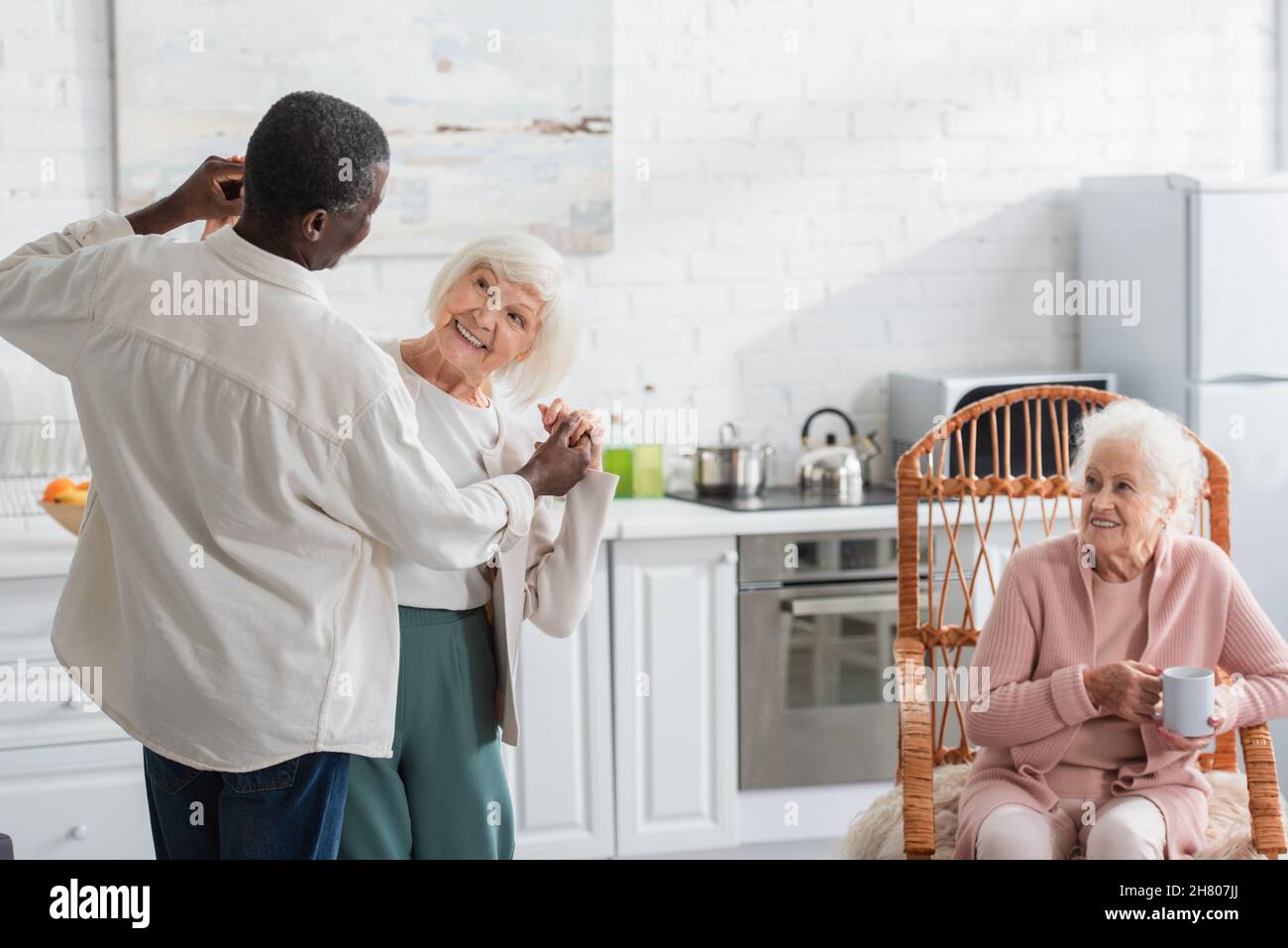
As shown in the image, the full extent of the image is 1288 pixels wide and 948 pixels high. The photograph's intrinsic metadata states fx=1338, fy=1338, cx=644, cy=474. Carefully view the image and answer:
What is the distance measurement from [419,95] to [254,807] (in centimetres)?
236

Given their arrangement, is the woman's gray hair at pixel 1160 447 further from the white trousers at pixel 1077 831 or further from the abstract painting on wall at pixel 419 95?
the abstract painting on wall at pixel 419 95

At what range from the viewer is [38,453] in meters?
3.13

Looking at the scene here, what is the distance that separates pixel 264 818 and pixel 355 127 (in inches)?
28.3

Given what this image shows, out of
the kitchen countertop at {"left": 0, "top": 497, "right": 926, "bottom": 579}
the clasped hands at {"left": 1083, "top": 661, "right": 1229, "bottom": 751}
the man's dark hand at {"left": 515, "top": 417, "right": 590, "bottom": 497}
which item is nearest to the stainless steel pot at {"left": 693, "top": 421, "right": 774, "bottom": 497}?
the kitchen countertop at {"left": 0, "top": 497, "right": 926, "bottom": 579}

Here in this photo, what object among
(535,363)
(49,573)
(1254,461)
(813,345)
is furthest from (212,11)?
(1254,461)

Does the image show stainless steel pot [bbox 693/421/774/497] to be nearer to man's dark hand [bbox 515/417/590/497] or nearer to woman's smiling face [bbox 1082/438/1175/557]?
woman's smiling face [bbox 1082/438/1175/557]

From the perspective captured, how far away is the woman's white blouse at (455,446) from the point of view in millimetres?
1635

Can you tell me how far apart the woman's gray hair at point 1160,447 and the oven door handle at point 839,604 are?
99cm

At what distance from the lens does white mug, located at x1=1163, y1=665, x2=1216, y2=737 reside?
1.84 metres

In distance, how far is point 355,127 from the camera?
1.35 meters

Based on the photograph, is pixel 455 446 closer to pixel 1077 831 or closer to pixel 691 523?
pixel 1077 831

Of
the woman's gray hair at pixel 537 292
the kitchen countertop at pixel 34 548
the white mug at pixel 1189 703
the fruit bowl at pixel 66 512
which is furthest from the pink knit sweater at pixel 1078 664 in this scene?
the fruit bowl at pixel 66 512

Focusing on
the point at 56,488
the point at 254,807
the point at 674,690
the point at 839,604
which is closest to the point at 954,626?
the point at 839,604

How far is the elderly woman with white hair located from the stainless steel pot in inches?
64.3
